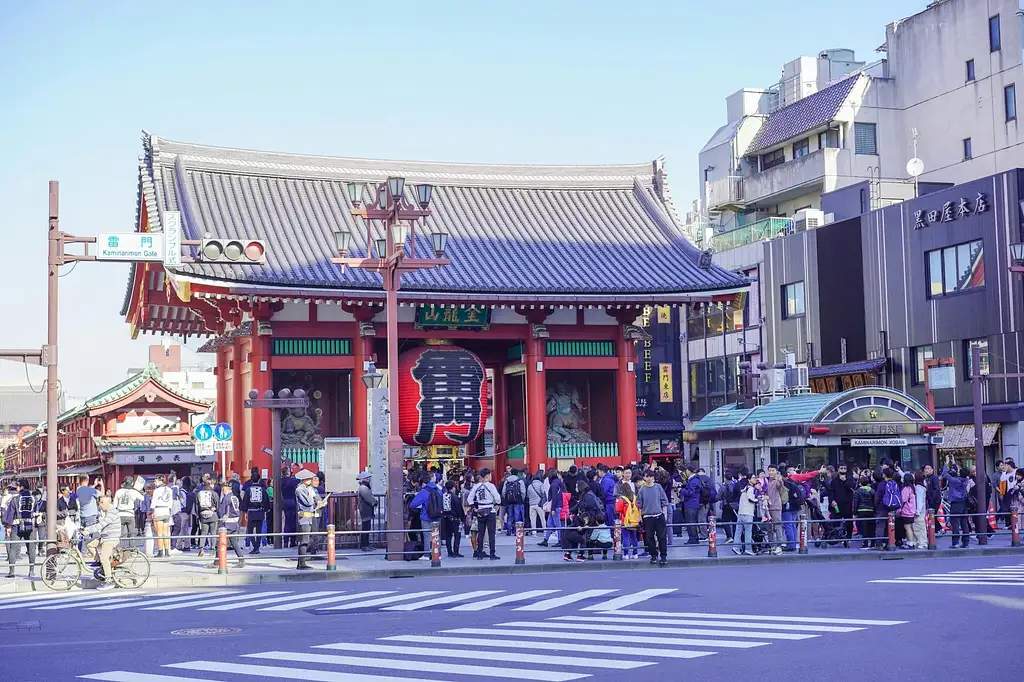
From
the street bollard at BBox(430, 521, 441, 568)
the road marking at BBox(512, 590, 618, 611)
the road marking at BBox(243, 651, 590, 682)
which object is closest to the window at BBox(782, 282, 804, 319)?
the street bollard at BBox(430, 521, 441, 568)

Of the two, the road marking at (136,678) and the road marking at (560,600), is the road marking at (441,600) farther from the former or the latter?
the road marking at (136,678)

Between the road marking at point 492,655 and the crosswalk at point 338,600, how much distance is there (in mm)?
3534

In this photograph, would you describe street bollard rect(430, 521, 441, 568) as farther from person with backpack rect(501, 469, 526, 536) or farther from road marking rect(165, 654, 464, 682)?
road marking rect(165, 654, 464, 682)

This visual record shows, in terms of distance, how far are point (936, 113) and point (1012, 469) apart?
1122 inches

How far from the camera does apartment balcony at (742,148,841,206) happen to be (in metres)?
57.7

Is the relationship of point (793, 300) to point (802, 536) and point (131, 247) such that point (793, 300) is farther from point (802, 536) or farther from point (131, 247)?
point (131, 247)

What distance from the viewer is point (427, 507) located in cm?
2492

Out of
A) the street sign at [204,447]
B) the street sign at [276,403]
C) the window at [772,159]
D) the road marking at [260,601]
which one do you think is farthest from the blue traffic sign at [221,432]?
the window at [772,159]

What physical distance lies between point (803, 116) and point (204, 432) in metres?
→ 40.0

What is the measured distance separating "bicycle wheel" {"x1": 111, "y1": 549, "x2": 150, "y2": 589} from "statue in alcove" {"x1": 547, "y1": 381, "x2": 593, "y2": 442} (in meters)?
16.2

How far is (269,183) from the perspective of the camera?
1433 inches

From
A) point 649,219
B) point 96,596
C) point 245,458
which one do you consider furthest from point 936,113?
point 96,596

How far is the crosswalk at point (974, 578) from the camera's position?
18.8m

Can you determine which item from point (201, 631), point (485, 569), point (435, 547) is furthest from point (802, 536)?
point (201, 631)
